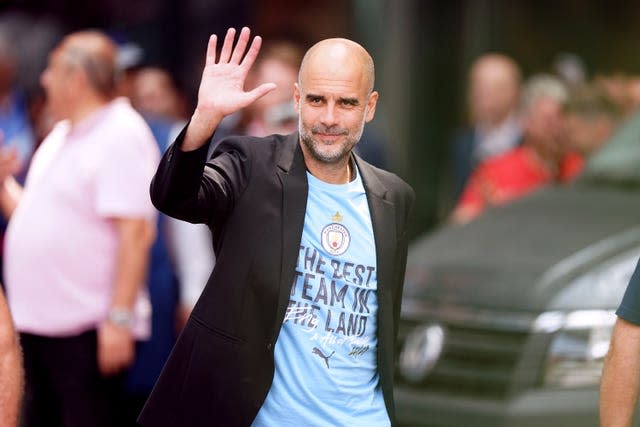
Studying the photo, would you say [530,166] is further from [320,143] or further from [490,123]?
[320,143]

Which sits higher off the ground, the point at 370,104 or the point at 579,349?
the point at 370,104

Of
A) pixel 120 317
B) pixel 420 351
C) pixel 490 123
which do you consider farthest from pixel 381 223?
pixel 490 123

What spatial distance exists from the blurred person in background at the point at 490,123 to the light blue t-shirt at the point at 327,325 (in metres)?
5.66

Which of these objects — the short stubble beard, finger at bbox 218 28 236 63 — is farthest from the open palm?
the short stubble beard

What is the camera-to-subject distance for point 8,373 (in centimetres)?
430

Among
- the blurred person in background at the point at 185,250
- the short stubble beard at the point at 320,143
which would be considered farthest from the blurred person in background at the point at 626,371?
the blurred person in background at the point at 185,250

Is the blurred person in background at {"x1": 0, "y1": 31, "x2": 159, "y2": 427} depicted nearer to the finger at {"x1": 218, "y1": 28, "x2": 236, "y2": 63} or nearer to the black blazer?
the black blazer

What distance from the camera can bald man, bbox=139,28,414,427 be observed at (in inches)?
180

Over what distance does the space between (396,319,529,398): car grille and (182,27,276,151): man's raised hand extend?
3068 millimetres

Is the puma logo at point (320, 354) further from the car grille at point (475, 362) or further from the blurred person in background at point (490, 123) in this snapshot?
the blurred person in background at point (490, 123)

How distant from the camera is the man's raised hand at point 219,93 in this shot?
14.3 ft

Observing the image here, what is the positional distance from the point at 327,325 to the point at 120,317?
2243 mm

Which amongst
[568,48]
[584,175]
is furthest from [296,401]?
[568,48]

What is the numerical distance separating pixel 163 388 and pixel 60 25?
1047 cm
